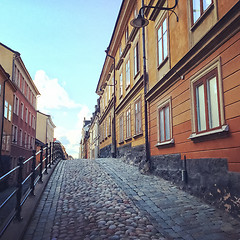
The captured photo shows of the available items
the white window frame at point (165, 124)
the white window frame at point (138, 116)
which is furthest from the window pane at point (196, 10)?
the white window frame at point (138, 116)

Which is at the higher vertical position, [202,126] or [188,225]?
[202,126]

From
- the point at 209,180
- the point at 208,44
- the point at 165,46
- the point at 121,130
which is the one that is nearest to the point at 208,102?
the point at 208,44

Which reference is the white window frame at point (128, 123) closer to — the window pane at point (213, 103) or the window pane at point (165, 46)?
the window pane at point (165, 46)

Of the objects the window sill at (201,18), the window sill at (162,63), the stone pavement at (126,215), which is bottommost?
the stone pavement at (126,215)

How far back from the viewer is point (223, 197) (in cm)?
555

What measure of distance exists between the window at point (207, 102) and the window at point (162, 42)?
2.95 meters

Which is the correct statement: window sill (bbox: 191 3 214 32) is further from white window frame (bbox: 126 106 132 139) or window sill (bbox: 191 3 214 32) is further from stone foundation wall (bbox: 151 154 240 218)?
white window frame (bbox: 126 106 132 139)

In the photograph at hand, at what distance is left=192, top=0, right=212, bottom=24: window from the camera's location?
22.5 feet

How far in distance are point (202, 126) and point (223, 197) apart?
1.93m

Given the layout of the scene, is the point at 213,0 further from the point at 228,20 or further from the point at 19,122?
the point at 19,122

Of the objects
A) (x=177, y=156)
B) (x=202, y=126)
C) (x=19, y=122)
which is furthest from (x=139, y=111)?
(x=19, y=122)

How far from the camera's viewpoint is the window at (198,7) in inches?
270

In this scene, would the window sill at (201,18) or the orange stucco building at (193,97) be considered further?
the window sill at (201,18)

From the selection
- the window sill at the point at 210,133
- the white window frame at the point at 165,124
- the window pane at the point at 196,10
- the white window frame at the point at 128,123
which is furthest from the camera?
the white window frame at the point at 128,123
